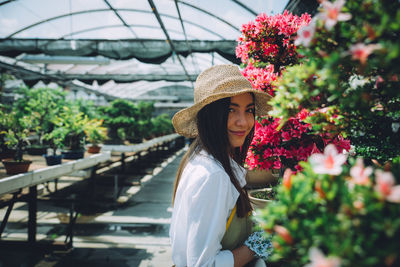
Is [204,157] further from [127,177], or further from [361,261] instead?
[127,177]

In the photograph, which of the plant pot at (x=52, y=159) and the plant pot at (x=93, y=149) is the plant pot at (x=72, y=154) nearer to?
the plant pot at (x=52, y=159)

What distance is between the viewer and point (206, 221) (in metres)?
0.85

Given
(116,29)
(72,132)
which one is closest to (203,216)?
(72,132)

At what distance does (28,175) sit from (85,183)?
11.8 feet

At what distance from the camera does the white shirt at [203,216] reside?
0.84 metres

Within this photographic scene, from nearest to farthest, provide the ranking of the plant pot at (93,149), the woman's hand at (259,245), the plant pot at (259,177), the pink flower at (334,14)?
the pink flower at (334,14)
the woman's hand at (259,245)
the plant pot at (259,177)
the plant pot at (93,149)

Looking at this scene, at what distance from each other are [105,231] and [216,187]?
3.07 meters

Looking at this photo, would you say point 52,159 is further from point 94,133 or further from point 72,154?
point 94,133

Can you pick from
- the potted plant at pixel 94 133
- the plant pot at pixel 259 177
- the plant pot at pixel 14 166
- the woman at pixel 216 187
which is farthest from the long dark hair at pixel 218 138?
the potted plant at pixel 94 133

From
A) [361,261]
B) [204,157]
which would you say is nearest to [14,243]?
[204,157]

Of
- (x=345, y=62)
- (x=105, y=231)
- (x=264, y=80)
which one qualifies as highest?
(x=264, y=80)

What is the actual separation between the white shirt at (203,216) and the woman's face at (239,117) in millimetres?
207

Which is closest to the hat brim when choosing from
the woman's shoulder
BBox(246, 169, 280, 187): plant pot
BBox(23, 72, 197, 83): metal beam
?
the woman's shoulder

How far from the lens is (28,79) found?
7.61 m
